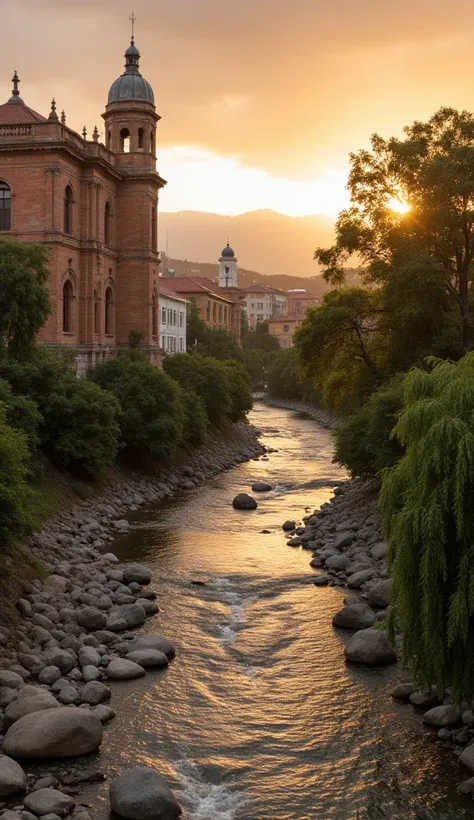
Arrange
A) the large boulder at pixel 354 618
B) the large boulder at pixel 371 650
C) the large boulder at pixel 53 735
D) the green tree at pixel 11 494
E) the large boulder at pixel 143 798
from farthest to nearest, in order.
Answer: the large boulder at pixel 354 618 < the green tree at pixel 11 494 < the large boulder at pixel 371 650 < the large boulder at pixel 53 735 < the large boulder at pixel 143 798

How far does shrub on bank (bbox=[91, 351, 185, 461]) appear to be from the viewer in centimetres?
4275

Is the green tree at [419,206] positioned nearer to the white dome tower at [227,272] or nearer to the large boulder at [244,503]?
the large boulder at [244,503]

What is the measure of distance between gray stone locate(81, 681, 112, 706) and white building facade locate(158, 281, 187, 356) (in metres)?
55.8

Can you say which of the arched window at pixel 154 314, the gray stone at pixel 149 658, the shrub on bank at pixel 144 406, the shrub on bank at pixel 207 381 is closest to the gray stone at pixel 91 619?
the gray stone at pixel 149 658

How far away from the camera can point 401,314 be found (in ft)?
117

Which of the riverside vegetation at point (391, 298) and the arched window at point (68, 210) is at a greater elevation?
the arched window at point (68, 210)

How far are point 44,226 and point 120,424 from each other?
11.9 meters

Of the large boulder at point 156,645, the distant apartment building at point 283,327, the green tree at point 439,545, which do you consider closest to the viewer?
the green tree at point 439,545

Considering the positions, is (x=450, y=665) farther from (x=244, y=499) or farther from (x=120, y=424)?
(x=120, y=424)

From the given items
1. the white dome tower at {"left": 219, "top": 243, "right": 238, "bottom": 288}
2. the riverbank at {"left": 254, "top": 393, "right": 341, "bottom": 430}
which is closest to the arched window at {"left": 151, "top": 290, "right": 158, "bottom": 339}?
the riverbank at {"left": 254, "top": 393, "right": 341, "bottom": 430}

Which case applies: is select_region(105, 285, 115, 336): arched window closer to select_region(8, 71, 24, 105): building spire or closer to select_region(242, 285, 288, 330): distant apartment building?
select_region(8, 71, 24, 105): building spire

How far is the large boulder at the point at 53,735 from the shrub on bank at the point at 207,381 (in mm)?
41243

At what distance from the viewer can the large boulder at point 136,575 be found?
2619 cm

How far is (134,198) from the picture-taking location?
55781 mm
